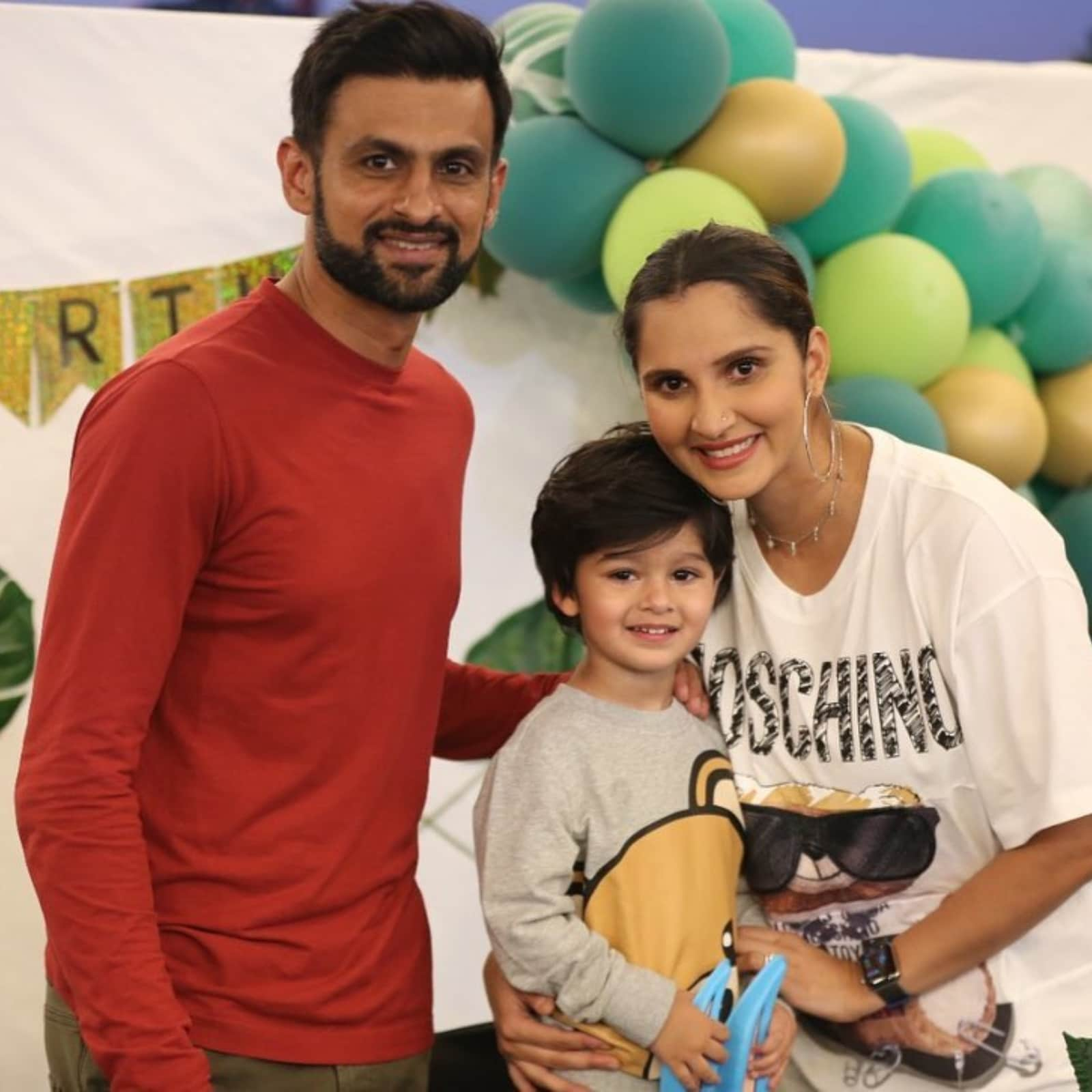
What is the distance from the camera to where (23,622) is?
2502 millimetres

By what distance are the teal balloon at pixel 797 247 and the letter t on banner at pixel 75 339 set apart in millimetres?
1108

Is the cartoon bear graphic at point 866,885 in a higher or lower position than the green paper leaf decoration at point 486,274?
lower

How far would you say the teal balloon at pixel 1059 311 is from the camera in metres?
2.91

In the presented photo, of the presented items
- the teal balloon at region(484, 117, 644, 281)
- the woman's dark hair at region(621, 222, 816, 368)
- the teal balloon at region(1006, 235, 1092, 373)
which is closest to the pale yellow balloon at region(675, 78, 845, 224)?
the teal balloon at region(484, 117, 644, 281)

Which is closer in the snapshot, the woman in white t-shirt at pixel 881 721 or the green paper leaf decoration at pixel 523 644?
the woman in white t-shirt at pixel 881 721

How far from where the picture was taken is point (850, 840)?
157 centimetres

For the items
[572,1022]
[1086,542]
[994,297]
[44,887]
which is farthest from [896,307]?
[44,887]

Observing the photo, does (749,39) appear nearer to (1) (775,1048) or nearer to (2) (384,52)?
(2) (384,52)

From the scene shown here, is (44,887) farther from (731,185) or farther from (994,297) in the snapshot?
(994,297)

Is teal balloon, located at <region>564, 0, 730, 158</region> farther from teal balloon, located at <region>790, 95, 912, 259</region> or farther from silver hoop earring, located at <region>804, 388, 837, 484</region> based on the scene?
silver hoop earring, located at <region>804, 388, 837, 484</region>

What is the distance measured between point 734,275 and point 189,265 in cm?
132

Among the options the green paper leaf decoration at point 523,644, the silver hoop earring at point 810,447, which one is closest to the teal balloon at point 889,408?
the green paper leaf decoration at point 523,644

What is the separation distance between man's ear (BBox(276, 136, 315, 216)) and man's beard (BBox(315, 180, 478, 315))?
0.03 m

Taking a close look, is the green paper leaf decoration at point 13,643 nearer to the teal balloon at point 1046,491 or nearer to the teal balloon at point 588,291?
the teal balloon at point 588,291
